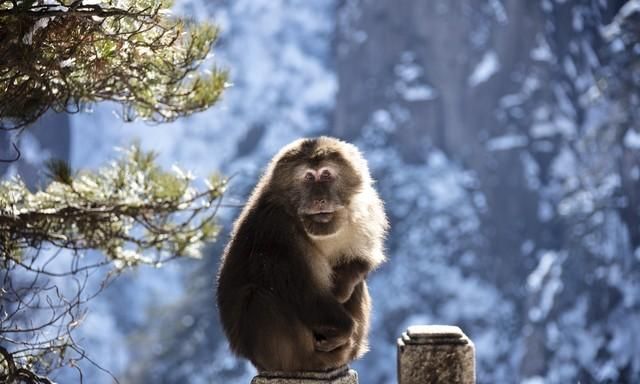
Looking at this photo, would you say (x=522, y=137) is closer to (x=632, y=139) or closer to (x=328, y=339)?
(x=632, y=139)

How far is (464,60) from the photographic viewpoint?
29.1 metres

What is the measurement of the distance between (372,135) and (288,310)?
25.7 m

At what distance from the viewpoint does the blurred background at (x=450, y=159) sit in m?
23.6

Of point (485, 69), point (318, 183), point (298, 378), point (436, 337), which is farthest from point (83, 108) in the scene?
point (485, 69)

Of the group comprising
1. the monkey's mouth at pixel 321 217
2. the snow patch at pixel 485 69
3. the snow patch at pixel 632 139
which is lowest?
the monkey's mouth at pixel 321 217

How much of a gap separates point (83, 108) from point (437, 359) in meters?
3.14

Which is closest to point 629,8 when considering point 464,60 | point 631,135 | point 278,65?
point 631,135

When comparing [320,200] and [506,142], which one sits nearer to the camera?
[320,200]

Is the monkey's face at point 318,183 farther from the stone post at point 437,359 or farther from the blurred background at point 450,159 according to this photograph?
the blurred background at point 450,159

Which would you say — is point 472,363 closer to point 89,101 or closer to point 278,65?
point 89,101

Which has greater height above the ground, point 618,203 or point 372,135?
point 372,135

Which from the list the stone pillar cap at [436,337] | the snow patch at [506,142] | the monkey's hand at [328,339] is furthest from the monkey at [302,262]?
the snow patch at [506,142]

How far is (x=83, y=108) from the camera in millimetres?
5457

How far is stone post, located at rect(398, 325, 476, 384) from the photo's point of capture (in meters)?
3.22
